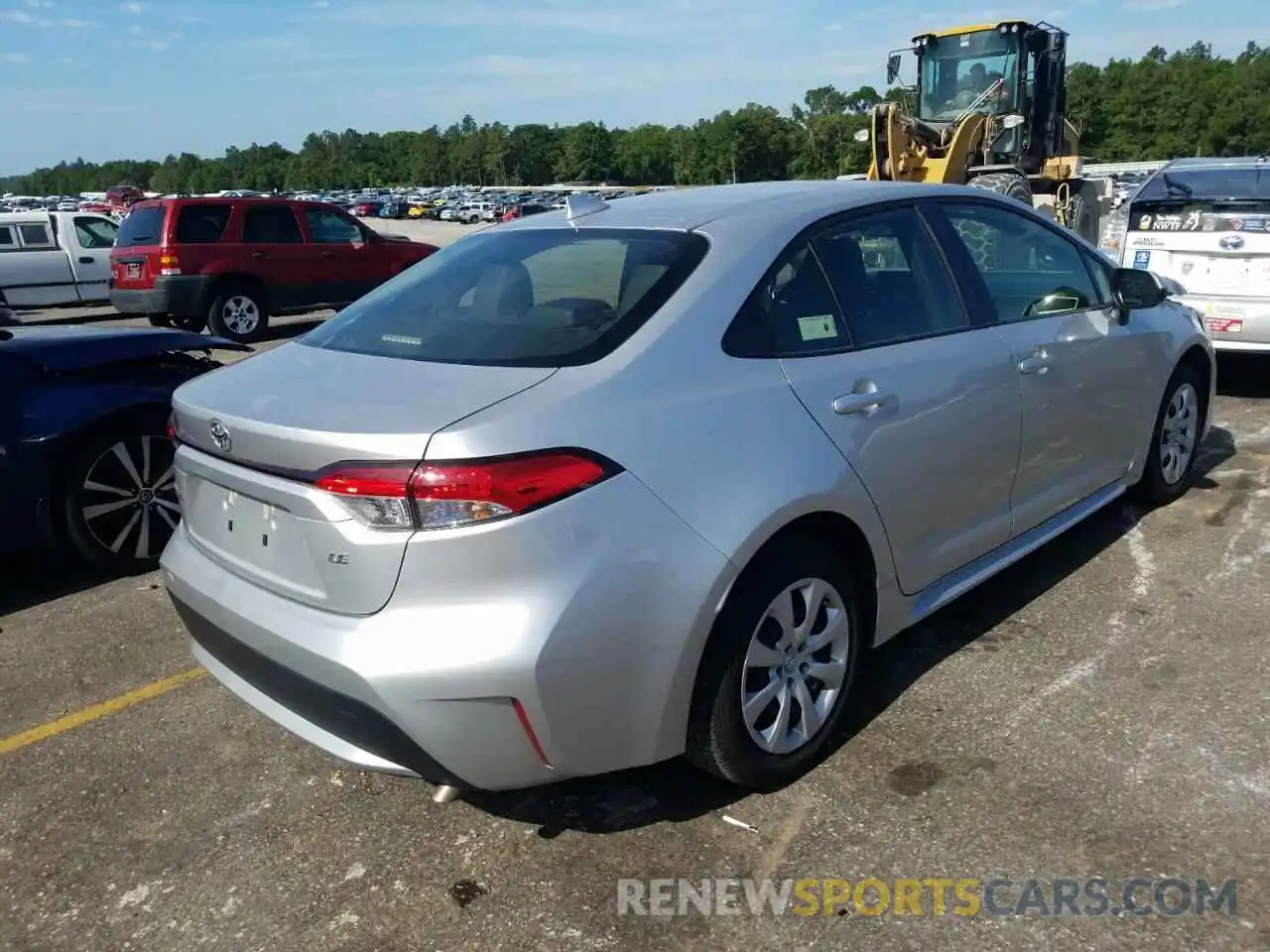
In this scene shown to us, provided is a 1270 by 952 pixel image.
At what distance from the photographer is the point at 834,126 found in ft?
313

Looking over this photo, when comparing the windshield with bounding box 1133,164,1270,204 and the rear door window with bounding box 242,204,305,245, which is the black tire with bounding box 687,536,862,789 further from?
the rear door window with bounding box 242,204,305,245

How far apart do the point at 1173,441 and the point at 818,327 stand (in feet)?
9.46

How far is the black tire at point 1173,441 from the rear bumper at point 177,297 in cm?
1142

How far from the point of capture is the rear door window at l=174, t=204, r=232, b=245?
1315 cm

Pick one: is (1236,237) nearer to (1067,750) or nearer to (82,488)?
(1067,750)

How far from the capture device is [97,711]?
364 centimetres

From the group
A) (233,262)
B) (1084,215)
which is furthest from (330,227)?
(1084,215)

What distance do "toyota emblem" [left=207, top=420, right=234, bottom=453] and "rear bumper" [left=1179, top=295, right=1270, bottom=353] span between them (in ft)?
21.4

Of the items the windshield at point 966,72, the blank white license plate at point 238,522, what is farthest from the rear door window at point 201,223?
the blank white license plate at point 238,522

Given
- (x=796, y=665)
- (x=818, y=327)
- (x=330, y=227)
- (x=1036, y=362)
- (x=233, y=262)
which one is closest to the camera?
(x=796, y=665)

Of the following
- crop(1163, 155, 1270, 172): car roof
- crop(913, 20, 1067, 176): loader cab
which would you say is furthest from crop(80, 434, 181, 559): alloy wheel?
crop(913, 20, 1067, 176): loader cab

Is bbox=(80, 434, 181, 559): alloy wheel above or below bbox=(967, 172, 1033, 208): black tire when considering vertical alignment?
below

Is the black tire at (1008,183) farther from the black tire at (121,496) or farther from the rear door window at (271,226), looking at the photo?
the black tire at (121,496)

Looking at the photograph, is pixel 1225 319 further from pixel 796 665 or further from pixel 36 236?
pixel 36 236
